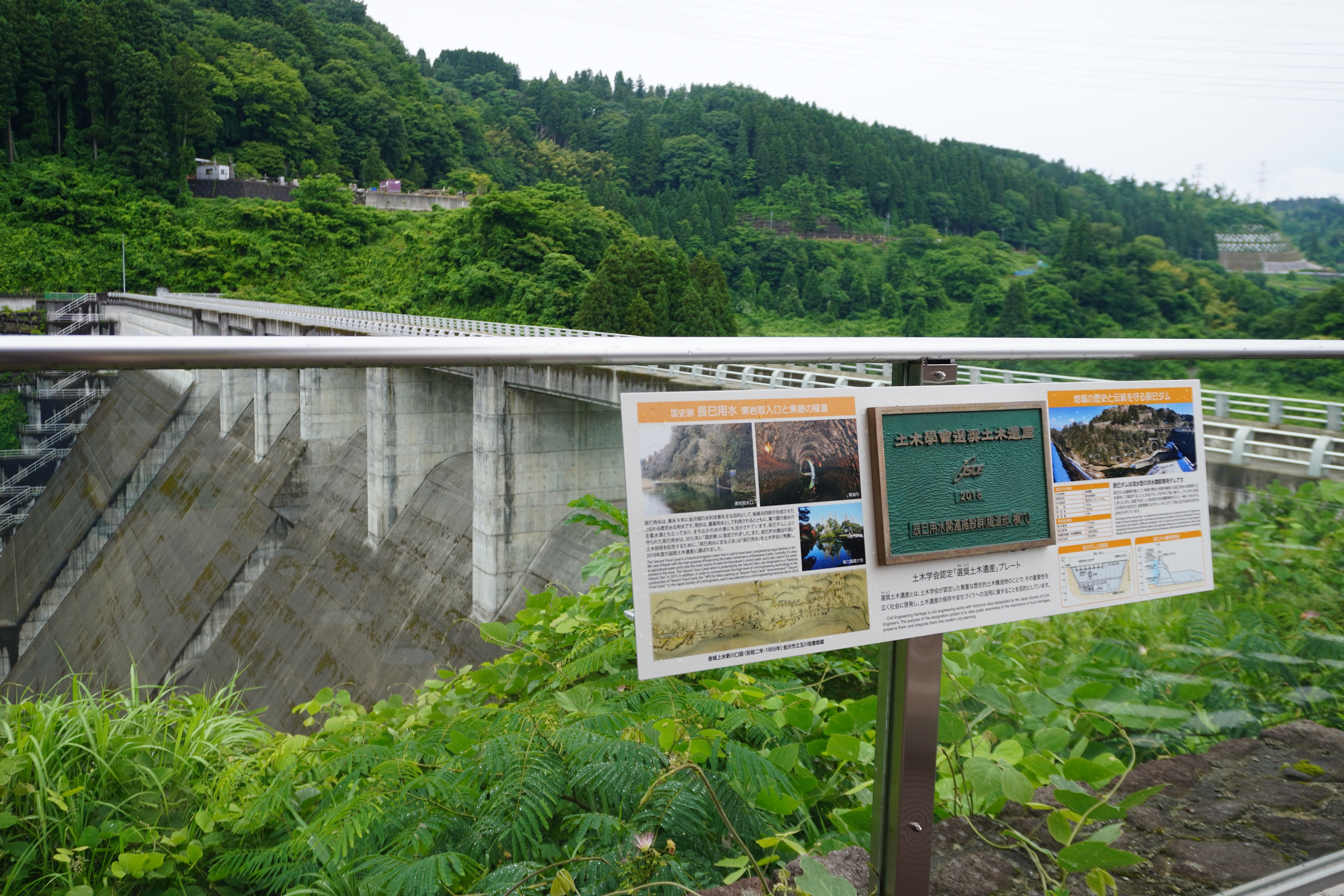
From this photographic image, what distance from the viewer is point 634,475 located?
3.26ft

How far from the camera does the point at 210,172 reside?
61719 millimetres

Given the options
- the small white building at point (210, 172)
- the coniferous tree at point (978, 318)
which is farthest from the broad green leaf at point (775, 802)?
the small white building at point (210, 172)

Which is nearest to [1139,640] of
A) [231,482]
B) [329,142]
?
[231,482]

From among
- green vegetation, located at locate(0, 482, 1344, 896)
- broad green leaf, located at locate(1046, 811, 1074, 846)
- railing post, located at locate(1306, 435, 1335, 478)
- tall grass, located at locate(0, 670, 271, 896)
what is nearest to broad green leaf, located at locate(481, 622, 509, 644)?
green vegetation, located at locate(0, 482, 1344, 896)

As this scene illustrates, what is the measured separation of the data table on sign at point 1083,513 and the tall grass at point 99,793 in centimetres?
122

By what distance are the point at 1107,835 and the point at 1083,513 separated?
504 mm

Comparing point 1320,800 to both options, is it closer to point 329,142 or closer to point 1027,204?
point 329,142

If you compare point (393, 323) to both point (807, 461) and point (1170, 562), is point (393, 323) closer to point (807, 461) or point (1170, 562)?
point (1170, 562)

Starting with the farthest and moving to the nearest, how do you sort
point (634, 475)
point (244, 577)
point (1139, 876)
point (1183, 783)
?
1. point (244, 577)
2. point (1183, 783)
3. point (1139, 876)
4. point (634, 475)

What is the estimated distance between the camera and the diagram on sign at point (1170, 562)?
141cm

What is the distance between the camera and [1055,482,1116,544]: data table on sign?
1.30 m

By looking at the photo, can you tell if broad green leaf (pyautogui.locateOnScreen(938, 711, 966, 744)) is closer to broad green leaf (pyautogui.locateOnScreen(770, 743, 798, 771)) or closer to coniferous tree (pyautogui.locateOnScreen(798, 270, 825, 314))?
broad green leaf (pyautogui.locateOnScreen(770, 743, 798, 771))

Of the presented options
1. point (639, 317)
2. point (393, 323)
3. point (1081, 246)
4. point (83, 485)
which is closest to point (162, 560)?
point (83, 485)

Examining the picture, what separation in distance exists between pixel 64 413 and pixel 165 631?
2.53 ft
